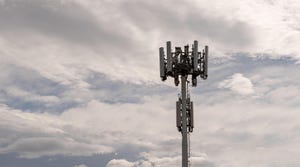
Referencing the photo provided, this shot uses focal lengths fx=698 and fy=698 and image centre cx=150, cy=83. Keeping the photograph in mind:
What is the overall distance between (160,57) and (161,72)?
1666 mm

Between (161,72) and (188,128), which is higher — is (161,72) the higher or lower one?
the higher one

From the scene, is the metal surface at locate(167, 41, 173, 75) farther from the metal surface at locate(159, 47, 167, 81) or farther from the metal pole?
the metal pole

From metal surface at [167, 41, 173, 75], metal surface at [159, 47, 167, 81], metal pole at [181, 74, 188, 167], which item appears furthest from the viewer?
metal surface at [159, 47, 167, 81]

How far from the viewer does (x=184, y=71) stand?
237 feet

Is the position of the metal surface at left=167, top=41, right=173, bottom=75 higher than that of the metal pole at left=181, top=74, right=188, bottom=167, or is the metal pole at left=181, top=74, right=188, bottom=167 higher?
the metal surface at left=167, top=41, right=173, bottom=75

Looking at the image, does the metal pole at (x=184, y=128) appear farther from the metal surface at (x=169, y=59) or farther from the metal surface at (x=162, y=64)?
the metal surface at (x=162, y=64)

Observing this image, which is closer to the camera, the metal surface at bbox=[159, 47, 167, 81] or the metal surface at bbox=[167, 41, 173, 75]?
the metal surface at bbox=[167, 41, 173, 75]

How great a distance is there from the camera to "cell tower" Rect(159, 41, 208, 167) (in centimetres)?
7150

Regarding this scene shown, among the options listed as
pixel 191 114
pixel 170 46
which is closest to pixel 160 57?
pixel 170 46

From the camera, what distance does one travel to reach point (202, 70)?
7219 cm

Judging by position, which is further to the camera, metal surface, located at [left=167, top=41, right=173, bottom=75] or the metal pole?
metal surface, located at [left=167, top=41, right=173, bottom=75]

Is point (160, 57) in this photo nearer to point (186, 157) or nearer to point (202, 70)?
point (202, 70)

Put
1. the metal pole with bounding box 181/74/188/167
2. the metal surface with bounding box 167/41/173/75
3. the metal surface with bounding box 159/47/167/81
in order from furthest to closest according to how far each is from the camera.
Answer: the metal surface with bounding box 159/47/167/81 → the metal surface with bounding box 167/41/173/75 → the metal pole with bounding box 181/74/188/167

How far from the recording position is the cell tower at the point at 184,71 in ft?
235
